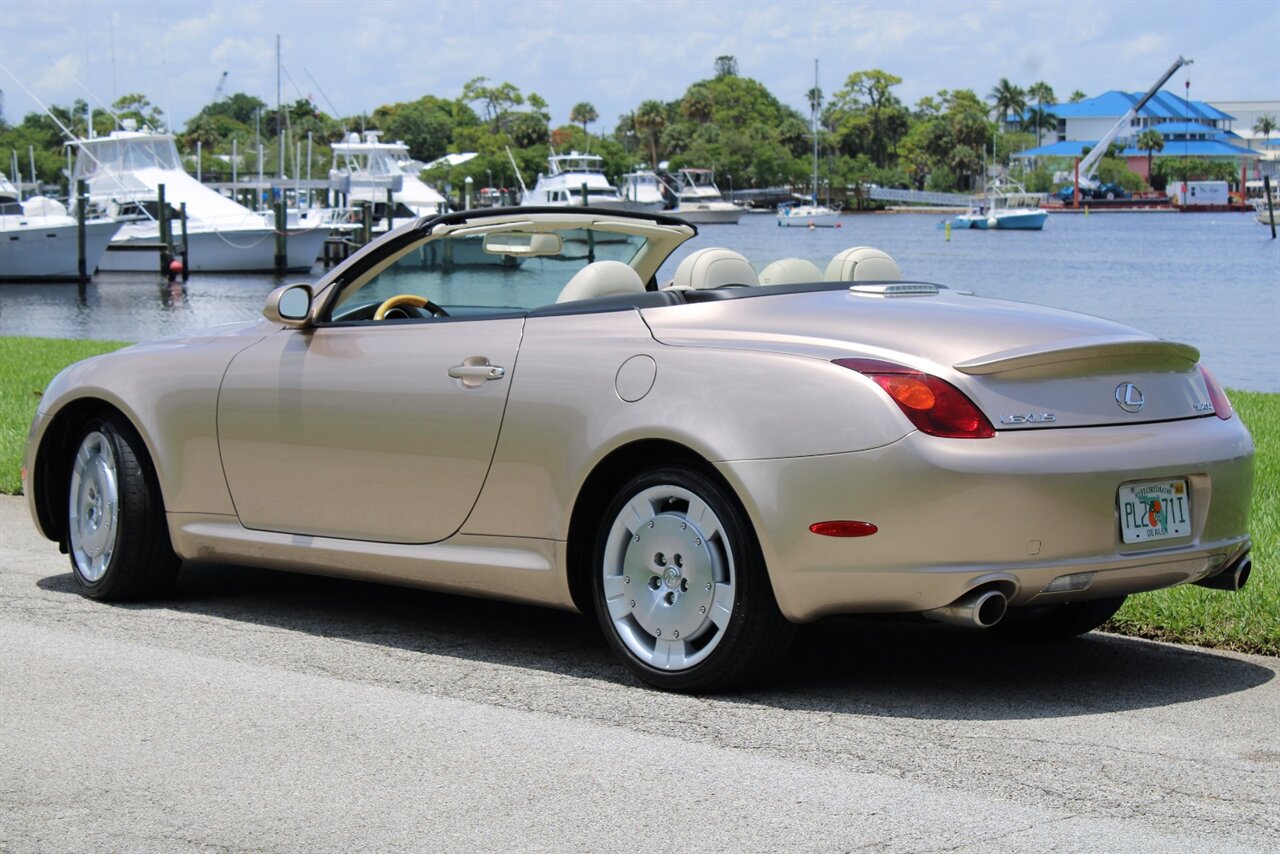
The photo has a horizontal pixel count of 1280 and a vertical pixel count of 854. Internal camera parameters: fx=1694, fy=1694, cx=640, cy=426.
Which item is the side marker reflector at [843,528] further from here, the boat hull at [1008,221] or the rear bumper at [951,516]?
the boat hull at [1008,221]

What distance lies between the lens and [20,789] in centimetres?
407

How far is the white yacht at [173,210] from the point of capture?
61.1 metres

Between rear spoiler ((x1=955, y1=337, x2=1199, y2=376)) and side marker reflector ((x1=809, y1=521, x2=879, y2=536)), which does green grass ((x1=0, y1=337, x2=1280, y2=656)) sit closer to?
rear spoiler ((x1=955, y1=337, x2=1199, y2=376))

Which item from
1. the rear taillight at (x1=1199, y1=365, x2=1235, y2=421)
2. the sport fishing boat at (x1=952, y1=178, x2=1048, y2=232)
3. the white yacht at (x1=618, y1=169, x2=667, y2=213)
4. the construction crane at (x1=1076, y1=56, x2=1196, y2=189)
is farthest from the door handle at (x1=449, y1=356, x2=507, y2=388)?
the construction crane at (x1=1076, y1=56, x2=1196, y2=189)

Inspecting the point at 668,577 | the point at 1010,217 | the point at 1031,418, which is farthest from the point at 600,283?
the point at 1010,217

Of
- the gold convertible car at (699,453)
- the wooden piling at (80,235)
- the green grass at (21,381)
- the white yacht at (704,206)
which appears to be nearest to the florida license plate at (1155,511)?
the gold convertible car at (699,453)

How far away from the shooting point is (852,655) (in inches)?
218

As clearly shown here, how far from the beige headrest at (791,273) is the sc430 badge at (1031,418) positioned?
4.62ft

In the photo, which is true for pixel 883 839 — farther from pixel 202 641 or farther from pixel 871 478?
pixel 202 641

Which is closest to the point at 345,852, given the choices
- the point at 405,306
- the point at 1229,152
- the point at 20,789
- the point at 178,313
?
the point at 20,789

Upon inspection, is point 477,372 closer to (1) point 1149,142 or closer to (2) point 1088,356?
(2) point 1088,356

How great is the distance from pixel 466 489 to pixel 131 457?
5.58 feet

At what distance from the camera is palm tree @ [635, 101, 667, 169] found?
165 metres

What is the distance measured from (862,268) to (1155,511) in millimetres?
1469
